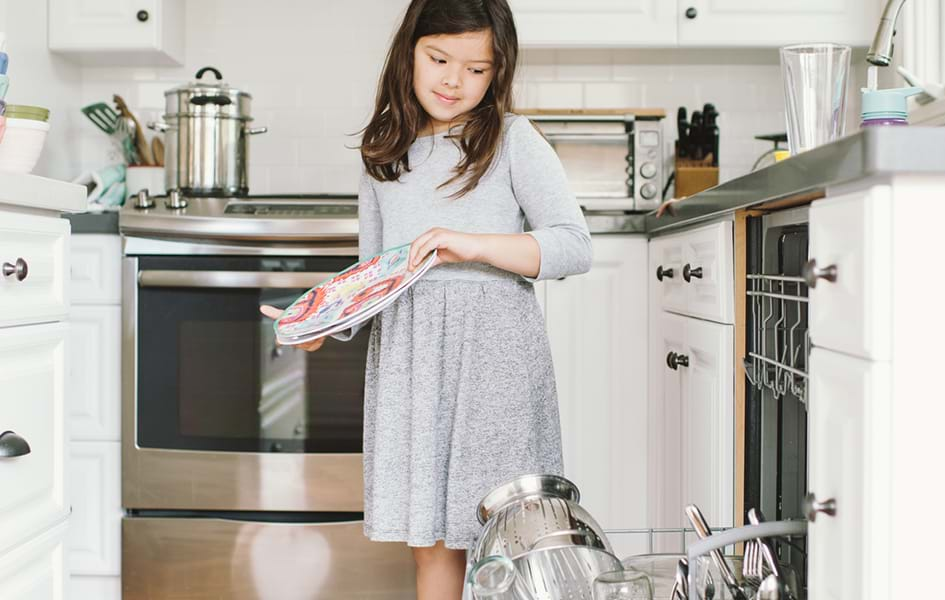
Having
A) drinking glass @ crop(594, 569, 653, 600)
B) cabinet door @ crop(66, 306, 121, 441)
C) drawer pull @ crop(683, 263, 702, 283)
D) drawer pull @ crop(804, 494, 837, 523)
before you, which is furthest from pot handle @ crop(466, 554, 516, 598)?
cabinet door @ crop(66, 306, 121, 441)

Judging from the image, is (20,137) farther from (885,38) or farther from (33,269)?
(885,38)

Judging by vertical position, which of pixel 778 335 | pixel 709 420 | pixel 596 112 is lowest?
pixel 709 420

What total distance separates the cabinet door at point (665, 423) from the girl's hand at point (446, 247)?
538 millimetres

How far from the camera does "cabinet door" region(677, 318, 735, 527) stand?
1.41 meters

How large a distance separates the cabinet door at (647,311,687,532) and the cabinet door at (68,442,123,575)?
1.11 metres

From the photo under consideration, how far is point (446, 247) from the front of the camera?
132 cm

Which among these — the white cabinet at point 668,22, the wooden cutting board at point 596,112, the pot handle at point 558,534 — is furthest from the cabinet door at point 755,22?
the pot handle at point 558,534

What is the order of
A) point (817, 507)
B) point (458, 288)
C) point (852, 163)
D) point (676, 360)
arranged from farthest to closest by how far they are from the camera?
point (676, 360)
point (458, 288)
point (817, 507)
point (852, 163)

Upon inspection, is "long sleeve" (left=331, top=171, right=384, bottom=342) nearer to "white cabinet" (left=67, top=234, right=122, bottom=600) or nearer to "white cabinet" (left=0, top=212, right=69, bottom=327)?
"white cabinet" (left=0, top=212, right=69, bottom=327)

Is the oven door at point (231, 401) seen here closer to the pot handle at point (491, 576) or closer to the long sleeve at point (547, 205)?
the long sleeve at point (547, 205)

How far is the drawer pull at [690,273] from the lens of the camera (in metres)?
1.57

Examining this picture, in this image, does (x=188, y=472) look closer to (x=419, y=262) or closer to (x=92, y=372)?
(x=92, y=372)

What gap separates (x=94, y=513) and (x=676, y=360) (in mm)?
1236

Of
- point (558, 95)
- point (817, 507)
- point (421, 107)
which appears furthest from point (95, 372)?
point (817, 507)
